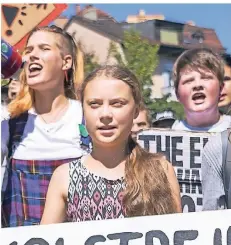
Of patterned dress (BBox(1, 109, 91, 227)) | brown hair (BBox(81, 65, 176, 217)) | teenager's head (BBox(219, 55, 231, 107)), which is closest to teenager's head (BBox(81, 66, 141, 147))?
brown hair (BBox(81, 65, 176, 217))

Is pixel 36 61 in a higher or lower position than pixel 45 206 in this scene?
higher

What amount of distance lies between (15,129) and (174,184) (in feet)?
2.88

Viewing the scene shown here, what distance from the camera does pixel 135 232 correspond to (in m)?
2.89

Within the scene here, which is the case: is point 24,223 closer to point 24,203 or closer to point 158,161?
point 24,203

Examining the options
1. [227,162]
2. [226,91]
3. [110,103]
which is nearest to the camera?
[110,103]

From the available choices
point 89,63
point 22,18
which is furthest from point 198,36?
point 22,18

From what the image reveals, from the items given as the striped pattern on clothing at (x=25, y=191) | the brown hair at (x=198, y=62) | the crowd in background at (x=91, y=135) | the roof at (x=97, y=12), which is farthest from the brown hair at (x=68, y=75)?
the brown hair at (x=198, y=62)

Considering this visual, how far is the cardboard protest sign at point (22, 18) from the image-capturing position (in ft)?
9.61

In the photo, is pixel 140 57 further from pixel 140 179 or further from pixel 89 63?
pixel 140 179

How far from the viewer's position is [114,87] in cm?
288

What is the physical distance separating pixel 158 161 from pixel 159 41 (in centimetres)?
64

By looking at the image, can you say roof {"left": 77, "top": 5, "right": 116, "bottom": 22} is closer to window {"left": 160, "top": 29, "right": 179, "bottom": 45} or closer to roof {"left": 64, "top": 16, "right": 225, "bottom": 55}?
roof {"left": 64, "top": 16, "right": 225, "bottom": 55}

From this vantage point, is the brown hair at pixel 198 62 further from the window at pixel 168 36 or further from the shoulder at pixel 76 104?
the shoulder at pixel 76 104

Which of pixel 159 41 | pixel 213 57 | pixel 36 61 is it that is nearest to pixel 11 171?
pixel 36 61
